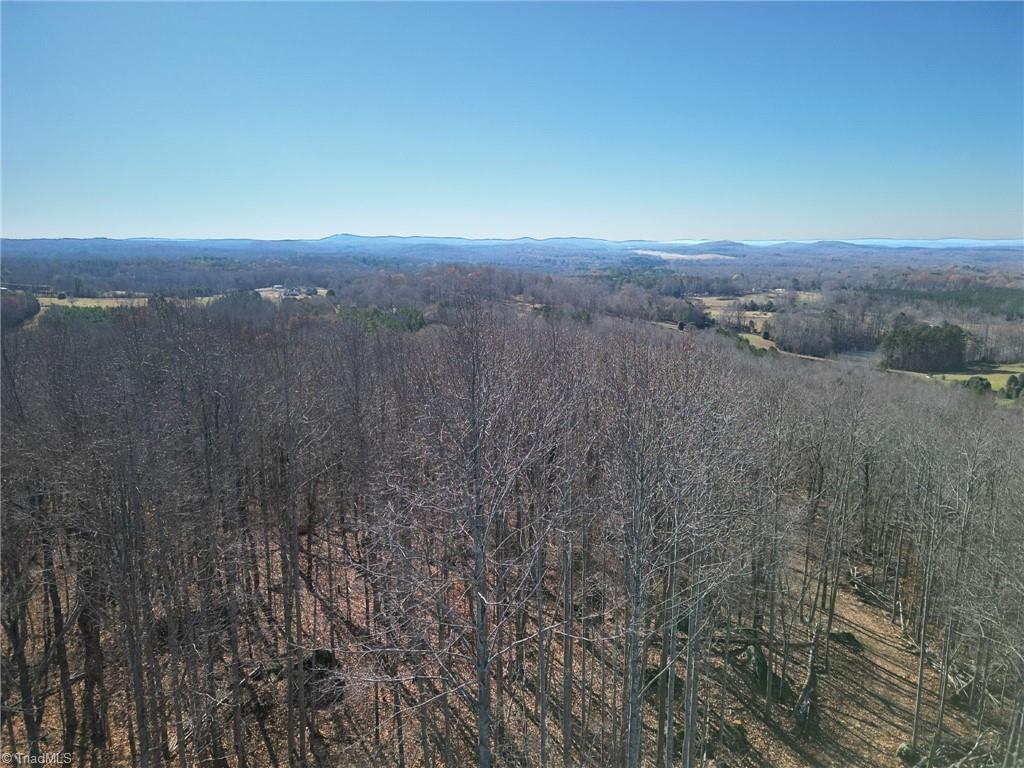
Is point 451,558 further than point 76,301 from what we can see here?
No

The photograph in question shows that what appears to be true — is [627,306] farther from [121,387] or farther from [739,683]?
[121,387]

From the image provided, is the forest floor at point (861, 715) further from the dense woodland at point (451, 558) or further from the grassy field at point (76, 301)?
the grassy field at point (76, 301)

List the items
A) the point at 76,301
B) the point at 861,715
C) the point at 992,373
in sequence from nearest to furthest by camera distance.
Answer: the point at 861,715
the point at 76,301
the point at 992,373

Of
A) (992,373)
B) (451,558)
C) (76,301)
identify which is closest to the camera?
(451,558)

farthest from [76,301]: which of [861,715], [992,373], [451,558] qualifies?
[992,373]

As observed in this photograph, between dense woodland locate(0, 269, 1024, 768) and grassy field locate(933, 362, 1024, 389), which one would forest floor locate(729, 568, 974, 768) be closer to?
Result: dense woodland locate(0, 269, 1024, 768)

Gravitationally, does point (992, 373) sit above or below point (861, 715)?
above

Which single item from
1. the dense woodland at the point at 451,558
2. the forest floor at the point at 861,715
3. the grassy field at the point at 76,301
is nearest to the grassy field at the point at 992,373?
the dense woodland at the point at 451,558

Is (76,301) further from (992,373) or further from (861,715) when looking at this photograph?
(992,373)

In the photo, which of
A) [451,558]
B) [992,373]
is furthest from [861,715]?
[992,373]

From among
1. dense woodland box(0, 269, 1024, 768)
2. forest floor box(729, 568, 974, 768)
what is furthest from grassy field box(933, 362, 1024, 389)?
forest floor box(729, 568, 974, 768)

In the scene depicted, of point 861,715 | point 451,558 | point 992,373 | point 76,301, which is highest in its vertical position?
point 76,301
